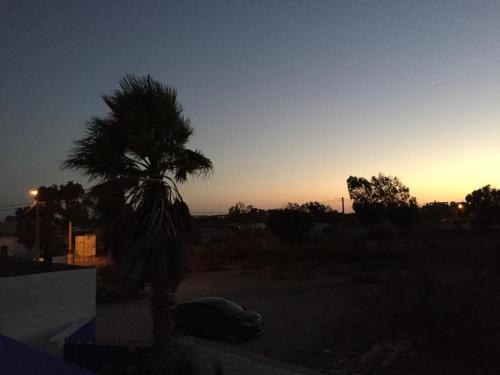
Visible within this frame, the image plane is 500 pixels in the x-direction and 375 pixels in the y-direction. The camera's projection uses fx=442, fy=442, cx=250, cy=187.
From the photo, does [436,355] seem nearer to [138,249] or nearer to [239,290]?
[138,249]

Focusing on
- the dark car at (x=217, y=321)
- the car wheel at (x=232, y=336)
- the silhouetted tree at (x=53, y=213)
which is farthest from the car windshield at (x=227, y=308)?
the silhouetted tree at (x=53, y=213)

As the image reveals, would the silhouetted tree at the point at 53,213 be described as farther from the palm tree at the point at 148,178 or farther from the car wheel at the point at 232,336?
the palm tree at the point at 148,178

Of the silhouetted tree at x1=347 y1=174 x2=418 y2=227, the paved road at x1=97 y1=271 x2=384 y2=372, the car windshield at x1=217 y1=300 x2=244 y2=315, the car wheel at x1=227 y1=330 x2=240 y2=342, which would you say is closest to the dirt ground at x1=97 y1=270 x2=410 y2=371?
the paved road at x1=97 y1=271 x2=384 y2=372

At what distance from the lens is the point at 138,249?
8.53m

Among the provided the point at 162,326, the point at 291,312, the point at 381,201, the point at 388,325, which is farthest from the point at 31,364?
the point at 381,201

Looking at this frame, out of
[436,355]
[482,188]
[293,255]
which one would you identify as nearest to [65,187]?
[293,255]

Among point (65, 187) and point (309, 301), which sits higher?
point (65, 187)

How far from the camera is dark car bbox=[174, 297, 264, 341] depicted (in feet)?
47.2

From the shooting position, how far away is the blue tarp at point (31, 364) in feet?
17.0

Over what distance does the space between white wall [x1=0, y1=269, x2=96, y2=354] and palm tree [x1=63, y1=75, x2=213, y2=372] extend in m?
3.15

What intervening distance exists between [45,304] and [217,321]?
569cm

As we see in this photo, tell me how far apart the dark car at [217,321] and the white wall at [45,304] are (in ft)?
11.8

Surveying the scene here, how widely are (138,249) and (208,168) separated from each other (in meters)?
2.52

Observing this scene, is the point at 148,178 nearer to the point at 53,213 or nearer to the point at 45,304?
the point at 45,304
